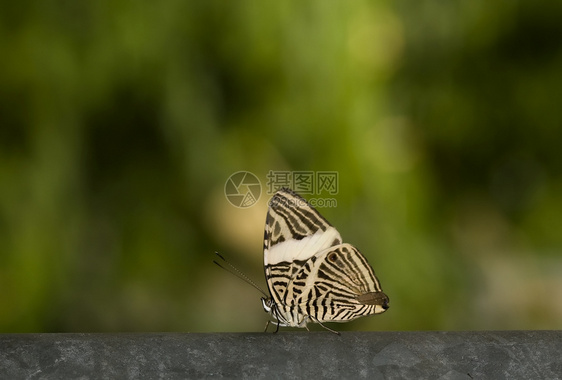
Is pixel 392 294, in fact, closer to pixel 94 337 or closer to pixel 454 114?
pixel 454 114

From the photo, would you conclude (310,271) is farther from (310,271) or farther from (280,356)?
(280,356)

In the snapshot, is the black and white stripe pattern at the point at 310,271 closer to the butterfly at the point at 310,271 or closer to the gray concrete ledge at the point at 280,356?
the butterfly at the point at 310,271

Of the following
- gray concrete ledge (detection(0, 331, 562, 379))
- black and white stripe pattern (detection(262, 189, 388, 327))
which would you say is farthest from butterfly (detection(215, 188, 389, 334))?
gray concrete ledge (detection(0, 331, 562, 379))

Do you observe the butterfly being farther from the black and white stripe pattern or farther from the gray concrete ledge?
the gray concrete ledge

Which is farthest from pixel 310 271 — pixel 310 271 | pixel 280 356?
pixel 280 356

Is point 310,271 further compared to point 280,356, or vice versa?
point 310,271

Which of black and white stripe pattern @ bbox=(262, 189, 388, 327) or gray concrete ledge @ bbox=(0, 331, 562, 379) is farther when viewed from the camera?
black and white stripe pattern @ bbox=(262, 189, 388, 327)
